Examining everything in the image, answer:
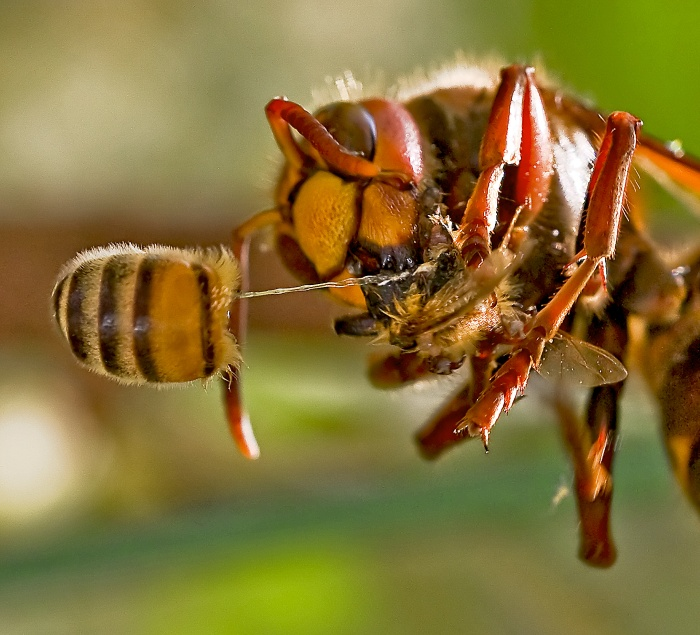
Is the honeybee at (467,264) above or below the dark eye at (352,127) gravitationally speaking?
below

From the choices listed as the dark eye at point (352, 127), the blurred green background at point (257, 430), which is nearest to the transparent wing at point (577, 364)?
the dark eye at point (352, 127)

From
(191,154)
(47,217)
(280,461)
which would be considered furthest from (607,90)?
(47,217)

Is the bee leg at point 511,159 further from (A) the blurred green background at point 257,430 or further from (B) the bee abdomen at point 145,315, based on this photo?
(A) the blurred green background at point 257,430

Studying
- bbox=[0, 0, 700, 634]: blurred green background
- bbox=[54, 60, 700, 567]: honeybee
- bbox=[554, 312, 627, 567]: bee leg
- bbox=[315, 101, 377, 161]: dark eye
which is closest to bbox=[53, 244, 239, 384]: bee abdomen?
bbox=[54, 60, 700, 567]: honeybee

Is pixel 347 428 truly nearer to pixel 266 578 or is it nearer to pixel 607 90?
pixel 266 578

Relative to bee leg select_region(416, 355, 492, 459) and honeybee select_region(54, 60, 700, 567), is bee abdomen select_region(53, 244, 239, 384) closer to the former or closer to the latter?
honeybee select_region(54, 60, 700, 567)

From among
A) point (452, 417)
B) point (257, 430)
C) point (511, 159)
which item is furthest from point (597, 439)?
point (257, 430)

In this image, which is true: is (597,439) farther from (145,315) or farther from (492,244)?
(145,315)
